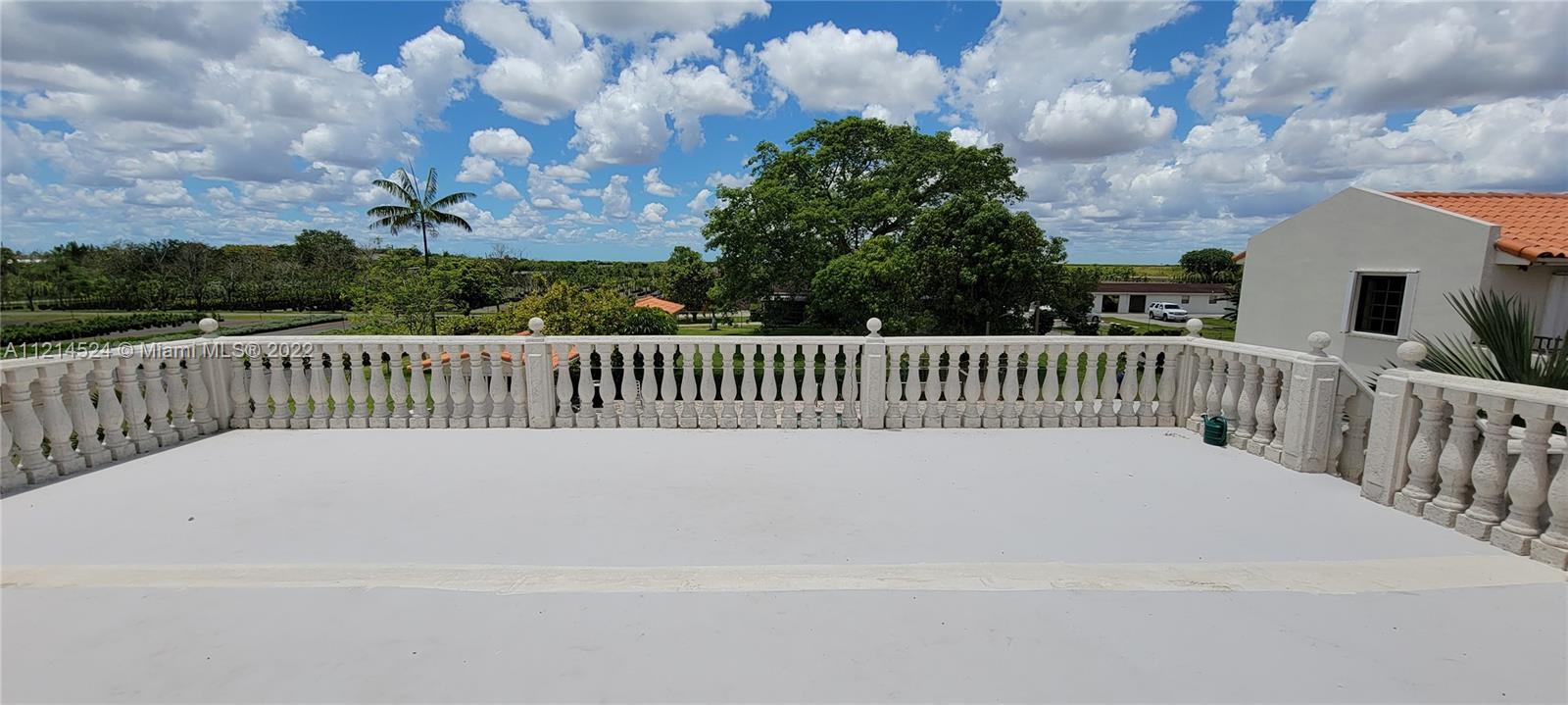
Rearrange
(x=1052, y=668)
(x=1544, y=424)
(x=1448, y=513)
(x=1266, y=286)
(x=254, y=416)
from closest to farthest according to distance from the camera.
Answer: (x=1052, y=668), (x=1544, y=424), (x=1448, y=513), (x=254, y=416), (x=1266, y=286)

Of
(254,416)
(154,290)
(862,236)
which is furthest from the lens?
(154,290)

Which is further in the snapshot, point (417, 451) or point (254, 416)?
point (254, 416)

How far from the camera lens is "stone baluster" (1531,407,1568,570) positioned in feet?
9.20

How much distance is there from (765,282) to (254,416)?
1604cm

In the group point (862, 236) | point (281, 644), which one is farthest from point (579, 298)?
point (862, 236)

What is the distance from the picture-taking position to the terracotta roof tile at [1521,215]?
10242 millimetres

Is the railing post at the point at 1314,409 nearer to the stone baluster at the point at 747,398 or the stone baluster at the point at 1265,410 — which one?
the stone baluster at the point at 1265,410

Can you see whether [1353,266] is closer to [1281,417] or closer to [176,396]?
[1281,417]

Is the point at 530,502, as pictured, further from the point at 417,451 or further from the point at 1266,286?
the point at 1266,286

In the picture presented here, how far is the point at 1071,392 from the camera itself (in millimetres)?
5445

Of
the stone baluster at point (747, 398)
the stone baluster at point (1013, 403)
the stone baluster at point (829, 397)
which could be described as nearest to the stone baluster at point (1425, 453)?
the stone baluster at point (1013, 403)

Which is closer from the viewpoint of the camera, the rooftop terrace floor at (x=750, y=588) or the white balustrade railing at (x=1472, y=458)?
the rooftop terrace floor at (x=750, y=588)

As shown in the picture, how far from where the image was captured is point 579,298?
9.95 m

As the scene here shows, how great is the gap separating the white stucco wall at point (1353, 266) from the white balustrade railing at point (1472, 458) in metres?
10.2
